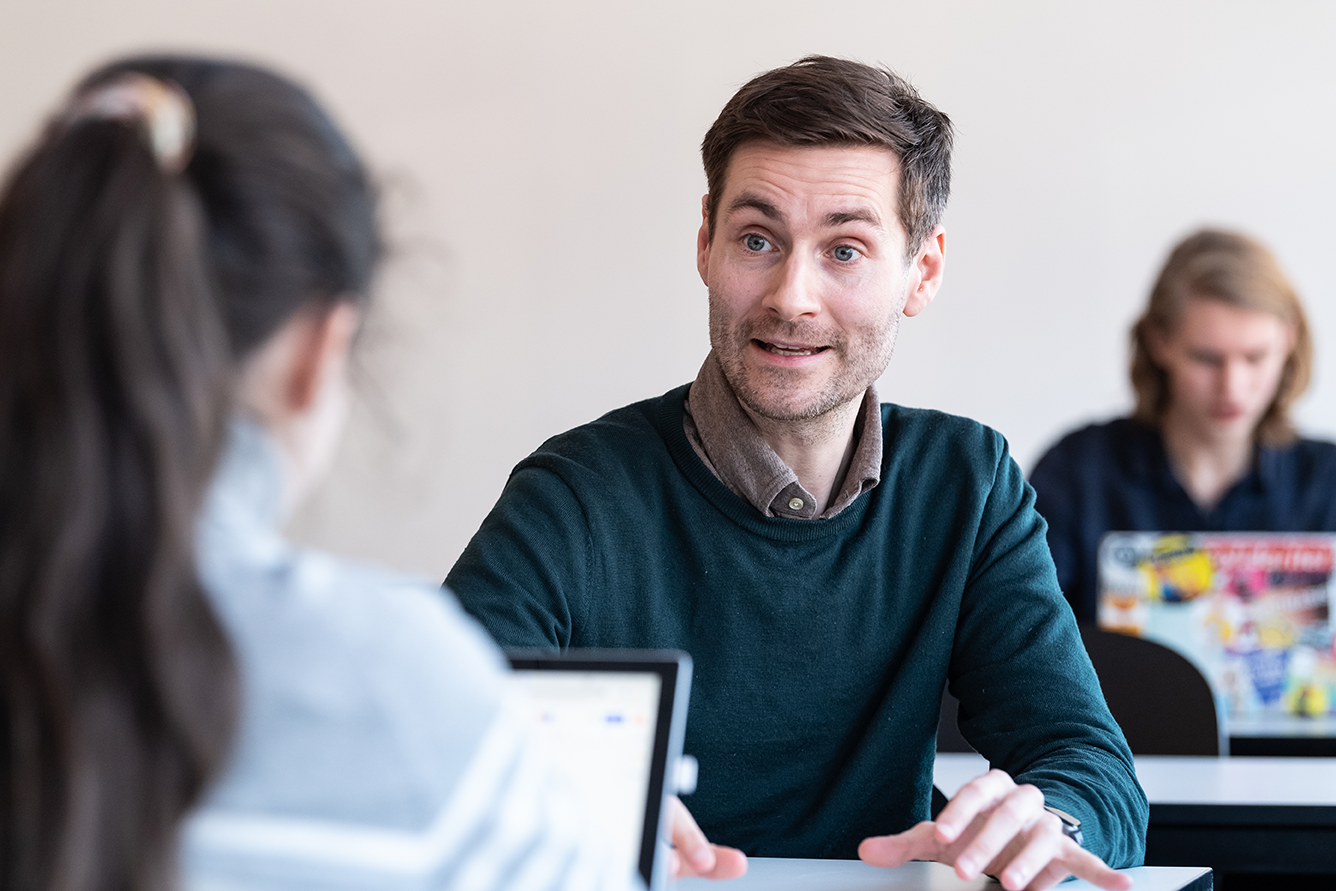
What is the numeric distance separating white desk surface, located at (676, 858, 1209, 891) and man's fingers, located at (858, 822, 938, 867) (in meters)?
0.03

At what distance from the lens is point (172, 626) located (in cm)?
52

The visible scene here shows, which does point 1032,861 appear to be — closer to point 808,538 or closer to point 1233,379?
point 808,538

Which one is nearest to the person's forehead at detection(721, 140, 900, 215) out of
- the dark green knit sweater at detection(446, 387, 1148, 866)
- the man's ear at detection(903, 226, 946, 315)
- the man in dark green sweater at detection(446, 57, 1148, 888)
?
the man in dark green sweater at detection(446, 57, 1148, 888)

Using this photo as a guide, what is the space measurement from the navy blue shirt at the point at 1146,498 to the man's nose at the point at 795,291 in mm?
1352

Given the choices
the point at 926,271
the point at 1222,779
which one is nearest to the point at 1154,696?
the point at 1222,779

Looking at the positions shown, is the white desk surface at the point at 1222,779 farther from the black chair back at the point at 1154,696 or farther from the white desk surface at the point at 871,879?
the white desk surface at the point at 871,879

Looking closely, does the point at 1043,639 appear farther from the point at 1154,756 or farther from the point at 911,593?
the point at 1154,756

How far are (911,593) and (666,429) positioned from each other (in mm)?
328

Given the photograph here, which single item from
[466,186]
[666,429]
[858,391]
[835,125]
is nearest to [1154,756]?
[858,391]

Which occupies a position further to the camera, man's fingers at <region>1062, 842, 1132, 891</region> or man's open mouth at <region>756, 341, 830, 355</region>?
man's open mouth at <region>756, 341, 830, 355</region>

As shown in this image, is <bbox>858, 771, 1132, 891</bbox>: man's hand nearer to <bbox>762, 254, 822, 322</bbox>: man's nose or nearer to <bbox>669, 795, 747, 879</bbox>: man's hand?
<bbox>669, 795, 747, 879</bbox>: man's hand

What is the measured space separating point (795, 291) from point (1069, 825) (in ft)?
Answer: 1.99

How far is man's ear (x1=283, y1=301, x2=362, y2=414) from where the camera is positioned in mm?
604

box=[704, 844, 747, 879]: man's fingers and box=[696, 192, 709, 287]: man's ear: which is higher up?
box=[696, 192, 709, 287]: man's ear
